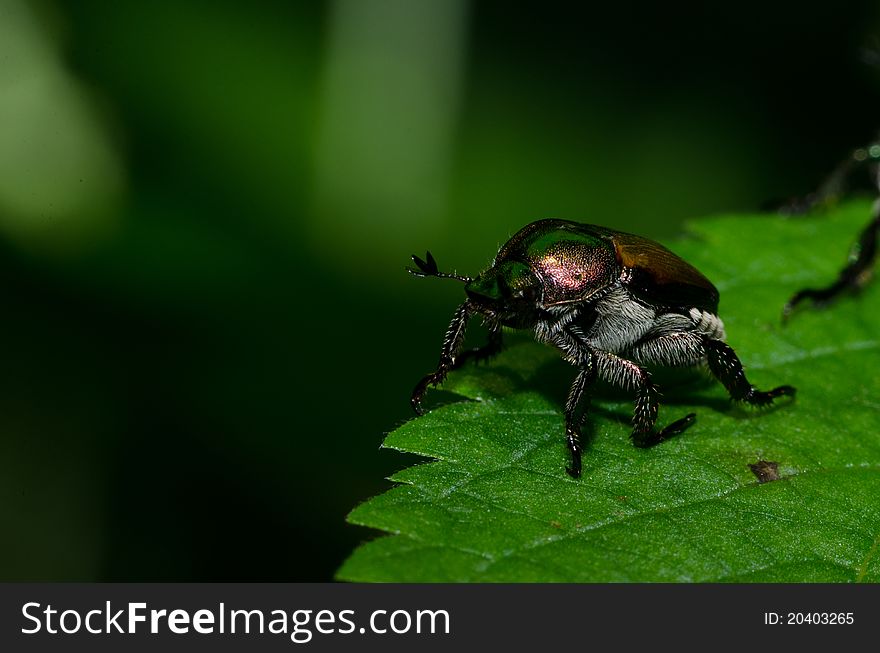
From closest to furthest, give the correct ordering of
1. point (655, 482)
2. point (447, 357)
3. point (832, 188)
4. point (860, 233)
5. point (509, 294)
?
point (655, 482)
point (509, 294)
point (447, 357)
point (860, 233)
point (832, 188)

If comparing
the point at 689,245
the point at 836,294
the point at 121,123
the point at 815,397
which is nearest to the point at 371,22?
the point at 121,123

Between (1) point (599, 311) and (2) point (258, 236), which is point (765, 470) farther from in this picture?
(2) point (258, 236)

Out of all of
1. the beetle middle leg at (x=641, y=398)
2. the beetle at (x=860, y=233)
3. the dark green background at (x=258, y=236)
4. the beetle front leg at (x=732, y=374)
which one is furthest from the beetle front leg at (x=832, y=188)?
the beetle middle leg at (x=641, y=398)

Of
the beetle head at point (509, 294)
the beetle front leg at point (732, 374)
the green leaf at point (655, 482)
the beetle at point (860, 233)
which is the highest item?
the beetle at point (860, 233)

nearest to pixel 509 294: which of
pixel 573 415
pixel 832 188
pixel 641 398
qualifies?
pixel 573 415

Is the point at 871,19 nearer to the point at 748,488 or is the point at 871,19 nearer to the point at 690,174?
the point at 690,174

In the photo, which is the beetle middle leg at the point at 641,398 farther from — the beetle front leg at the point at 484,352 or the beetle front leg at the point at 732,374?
the beetle front leg at the point at 484,352

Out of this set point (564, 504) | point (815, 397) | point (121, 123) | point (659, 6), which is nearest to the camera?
point (564, 504)
